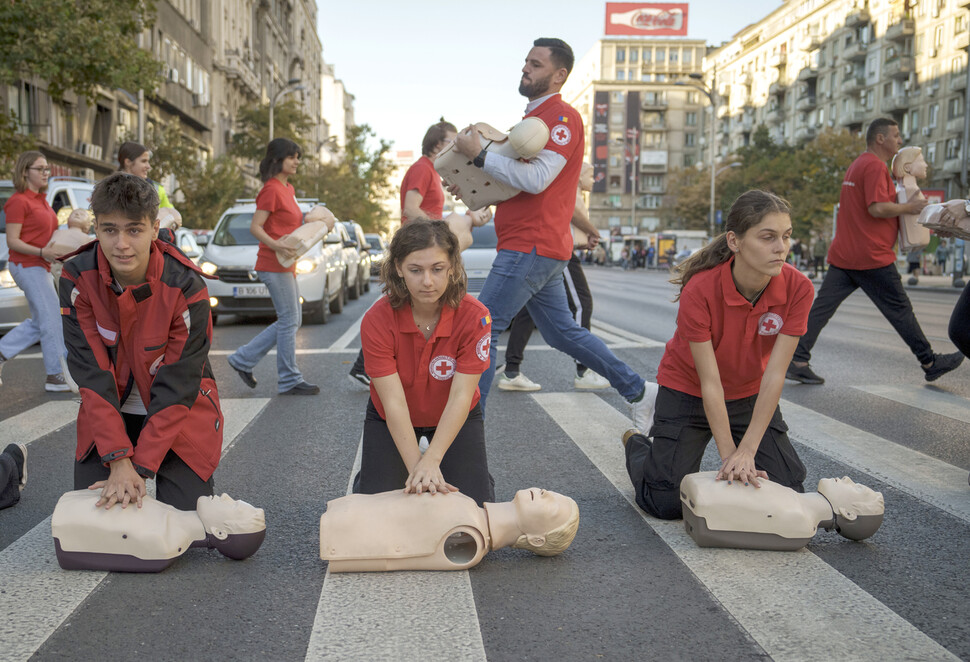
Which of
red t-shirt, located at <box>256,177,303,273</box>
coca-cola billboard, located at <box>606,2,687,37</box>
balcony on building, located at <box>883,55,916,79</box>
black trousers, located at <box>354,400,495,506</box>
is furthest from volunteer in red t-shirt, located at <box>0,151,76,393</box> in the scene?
coca-cola billboard, located at <box>606,2,687,37</box>

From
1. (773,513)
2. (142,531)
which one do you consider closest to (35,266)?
(142,531)

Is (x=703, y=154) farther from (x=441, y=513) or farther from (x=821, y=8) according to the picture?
(x=441, y=513)

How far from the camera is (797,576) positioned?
125 inches

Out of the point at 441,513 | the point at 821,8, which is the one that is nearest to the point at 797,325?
the point at 441,513

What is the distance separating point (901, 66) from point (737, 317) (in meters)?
63.0

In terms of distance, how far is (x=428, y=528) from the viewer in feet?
10.5

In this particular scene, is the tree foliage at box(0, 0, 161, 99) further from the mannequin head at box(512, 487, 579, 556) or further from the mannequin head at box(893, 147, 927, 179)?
the mannequin head at box(512, 487, 579, 556)

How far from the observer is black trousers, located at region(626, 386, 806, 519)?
3.78 m

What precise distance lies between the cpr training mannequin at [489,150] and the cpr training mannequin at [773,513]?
2.06 metres

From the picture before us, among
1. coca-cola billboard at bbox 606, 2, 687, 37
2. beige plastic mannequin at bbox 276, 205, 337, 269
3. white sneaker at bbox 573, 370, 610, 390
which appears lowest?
white sneaker at bbox 573, 370, 610, 390

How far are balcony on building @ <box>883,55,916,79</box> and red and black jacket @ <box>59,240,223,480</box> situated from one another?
6371 cm

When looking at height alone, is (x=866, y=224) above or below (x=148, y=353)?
above

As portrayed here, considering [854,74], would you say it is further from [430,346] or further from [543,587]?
[543,587]

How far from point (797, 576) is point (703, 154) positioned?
11825 centimetres
